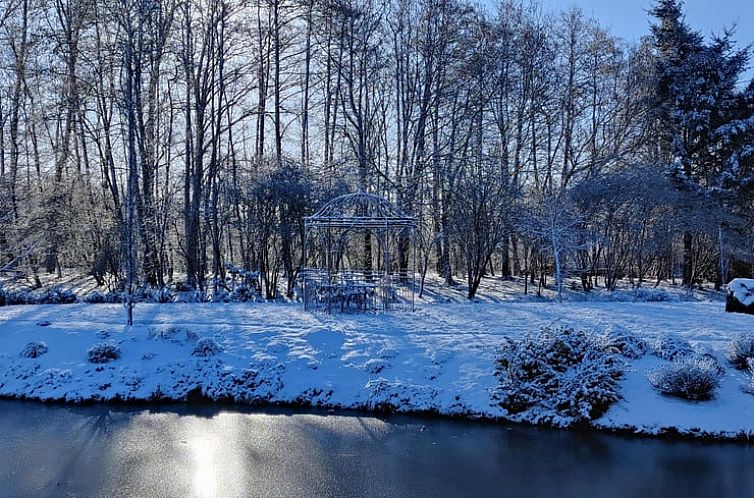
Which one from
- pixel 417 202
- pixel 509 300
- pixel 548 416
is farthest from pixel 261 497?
pixel 417 202

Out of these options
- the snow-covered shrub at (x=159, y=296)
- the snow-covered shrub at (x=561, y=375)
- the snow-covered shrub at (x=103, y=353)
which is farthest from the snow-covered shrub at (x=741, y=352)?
the snow-covered shrub at (x=159, y=296)

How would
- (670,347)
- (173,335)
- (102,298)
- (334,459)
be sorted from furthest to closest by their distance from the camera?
(102,298) < (173,335) < (670,347) < (334,459)

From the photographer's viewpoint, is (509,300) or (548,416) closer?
(548,416)

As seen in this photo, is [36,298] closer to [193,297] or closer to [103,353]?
[193,297]

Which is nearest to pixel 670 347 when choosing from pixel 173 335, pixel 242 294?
pixel 173 335

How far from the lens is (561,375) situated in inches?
316

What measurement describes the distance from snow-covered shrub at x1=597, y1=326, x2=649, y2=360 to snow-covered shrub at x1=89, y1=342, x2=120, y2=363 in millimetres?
8201

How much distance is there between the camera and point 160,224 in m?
19.4

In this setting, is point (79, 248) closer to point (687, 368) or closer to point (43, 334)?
point (43, 334)

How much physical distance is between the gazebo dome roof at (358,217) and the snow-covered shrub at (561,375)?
5498 mm

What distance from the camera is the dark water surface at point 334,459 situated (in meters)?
5.79

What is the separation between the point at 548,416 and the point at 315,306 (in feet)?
22.0

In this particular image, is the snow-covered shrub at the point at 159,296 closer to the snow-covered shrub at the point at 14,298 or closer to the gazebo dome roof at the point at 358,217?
the snow-covered shrub at the point at 14,298

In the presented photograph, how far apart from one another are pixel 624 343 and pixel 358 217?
290 inches
